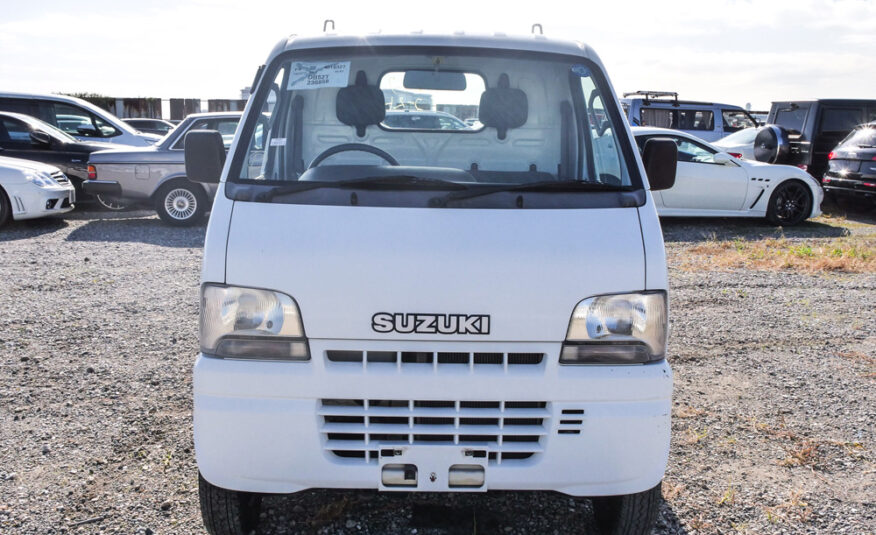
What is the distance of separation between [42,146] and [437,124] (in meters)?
10.3

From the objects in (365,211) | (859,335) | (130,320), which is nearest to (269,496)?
(365,211)

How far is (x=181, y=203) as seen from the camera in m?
11.0

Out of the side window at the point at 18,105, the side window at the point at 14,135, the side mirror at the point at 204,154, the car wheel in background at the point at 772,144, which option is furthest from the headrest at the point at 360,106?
the car wheel in background at the point at 772,144

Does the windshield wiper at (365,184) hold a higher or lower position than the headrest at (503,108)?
lower

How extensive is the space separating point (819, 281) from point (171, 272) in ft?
23.1

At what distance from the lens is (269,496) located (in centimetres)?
328

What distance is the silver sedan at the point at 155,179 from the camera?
10.7m

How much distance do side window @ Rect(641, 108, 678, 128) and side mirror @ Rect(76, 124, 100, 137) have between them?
34.9 ft

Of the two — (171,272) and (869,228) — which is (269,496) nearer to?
(171,272)

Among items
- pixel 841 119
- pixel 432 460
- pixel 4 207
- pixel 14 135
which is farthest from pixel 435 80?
pixel 841 119

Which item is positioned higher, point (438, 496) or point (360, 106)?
point (360, 106)

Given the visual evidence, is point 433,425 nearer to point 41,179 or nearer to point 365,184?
point 365,184

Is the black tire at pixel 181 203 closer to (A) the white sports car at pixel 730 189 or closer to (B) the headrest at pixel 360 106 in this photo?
(A) the white sports car at pixel 730 189

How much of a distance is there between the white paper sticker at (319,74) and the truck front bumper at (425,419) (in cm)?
128
